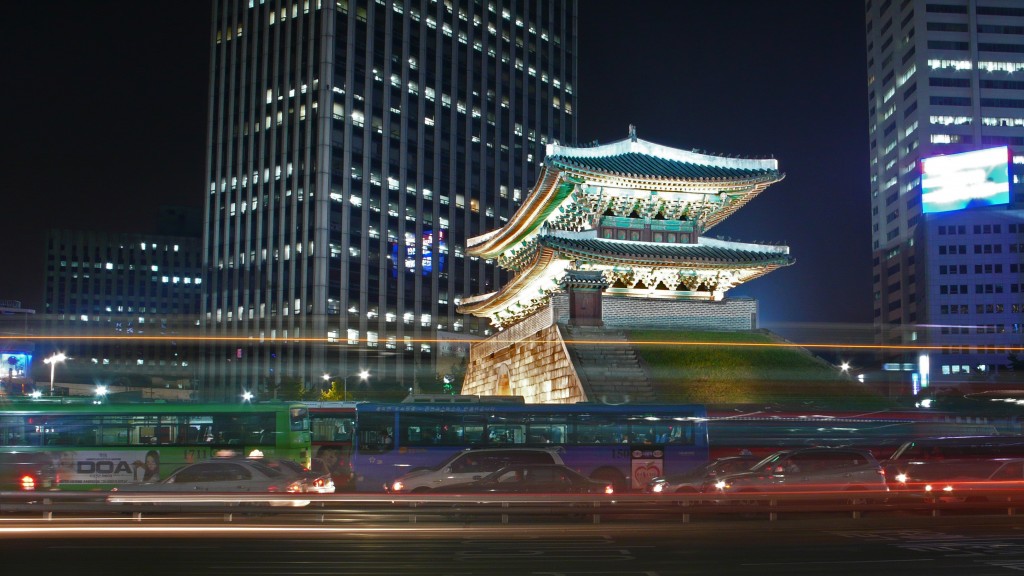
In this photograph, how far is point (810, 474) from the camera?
68.1 ft

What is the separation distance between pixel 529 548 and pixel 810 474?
979cm

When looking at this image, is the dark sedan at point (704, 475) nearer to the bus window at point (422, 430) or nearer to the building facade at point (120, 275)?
the bus window at point (422, 430)

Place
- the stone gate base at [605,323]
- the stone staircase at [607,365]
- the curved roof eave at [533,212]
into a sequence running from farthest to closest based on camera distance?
the curved roof eave at [533,212]
the stone gate base at [605,323]
the stone staircase at [607,365]

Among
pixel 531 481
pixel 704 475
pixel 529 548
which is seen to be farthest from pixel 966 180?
pixel 529 548

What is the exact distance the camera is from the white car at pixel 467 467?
826 inches

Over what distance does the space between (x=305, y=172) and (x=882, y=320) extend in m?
64.6

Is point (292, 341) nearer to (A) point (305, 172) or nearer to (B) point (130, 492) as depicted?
(A) point (305, 172)

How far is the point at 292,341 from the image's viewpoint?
7669 centimetres

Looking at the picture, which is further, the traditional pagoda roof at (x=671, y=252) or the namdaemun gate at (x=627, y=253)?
the namdaemun gate at (x=627, y=253)

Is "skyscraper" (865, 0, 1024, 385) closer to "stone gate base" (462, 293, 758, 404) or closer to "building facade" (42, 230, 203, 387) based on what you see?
"stone gate base" (462, 293, 758, 404)

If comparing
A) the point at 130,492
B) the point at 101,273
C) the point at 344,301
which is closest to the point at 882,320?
the point at 344,301

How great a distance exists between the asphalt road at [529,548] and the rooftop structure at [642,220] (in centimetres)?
2314

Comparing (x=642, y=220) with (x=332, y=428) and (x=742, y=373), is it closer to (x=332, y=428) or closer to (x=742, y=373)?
(x=742, y=373)

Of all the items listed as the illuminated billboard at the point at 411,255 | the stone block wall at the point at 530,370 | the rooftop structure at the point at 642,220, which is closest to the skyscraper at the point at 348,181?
the illuminated billboard at the point at 411,255
